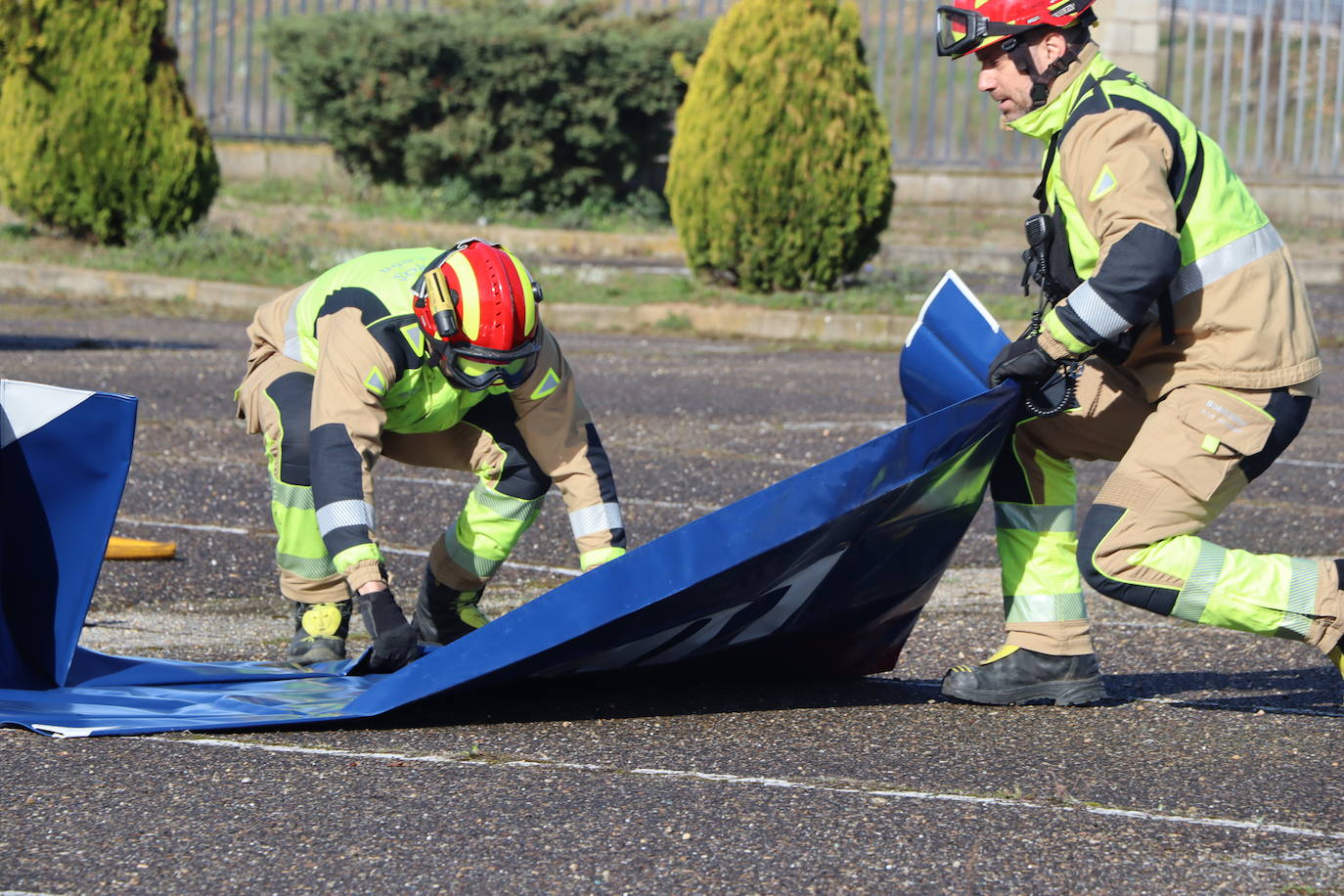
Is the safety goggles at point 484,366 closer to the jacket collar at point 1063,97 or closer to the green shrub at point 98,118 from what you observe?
the jacket collar at point 1063,97

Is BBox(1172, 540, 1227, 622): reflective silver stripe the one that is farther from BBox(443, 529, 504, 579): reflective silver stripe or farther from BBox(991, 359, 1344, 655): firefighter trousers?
BBox(443, 529, 504, 579): reflective silver stripe

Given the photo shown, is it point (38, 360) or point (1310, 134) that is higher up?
point (1310, 134)

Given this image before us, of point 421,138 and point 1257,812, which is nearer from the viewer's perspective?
point 1257,812

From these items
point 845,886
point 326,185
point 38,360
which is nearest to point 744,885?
point 845,886

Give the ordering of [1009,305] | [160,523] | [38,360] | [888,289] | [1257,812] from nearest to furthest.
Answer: [1257,812] → [160,523] → [38,360] → [1009,305] → [888,289]

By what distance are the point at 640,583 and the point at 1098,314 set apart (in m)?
1.23

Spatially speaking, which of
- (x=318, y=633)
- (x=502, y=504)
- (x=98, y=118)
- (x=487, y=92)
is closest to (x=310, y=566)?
(x=318, y=633)

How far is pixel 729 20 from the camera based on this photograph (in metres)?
14.9

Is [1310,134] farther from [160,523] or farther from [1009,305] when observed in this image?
[160,523]

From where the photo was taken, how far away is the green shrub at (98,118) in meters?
15.5

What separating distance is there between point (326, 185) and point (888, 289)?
26.4 ft

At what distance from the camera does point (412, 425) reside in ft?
16.3

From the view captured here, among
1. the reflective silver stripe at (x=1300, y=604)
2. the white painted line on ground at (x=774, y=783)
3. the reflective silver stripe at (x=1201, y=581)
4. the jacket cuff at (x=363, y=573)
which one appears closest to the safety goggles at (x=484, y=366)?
the jacket cuff at (x=363, y=573)

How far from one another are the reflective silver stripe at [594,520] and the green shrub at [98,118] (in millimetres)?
11962
